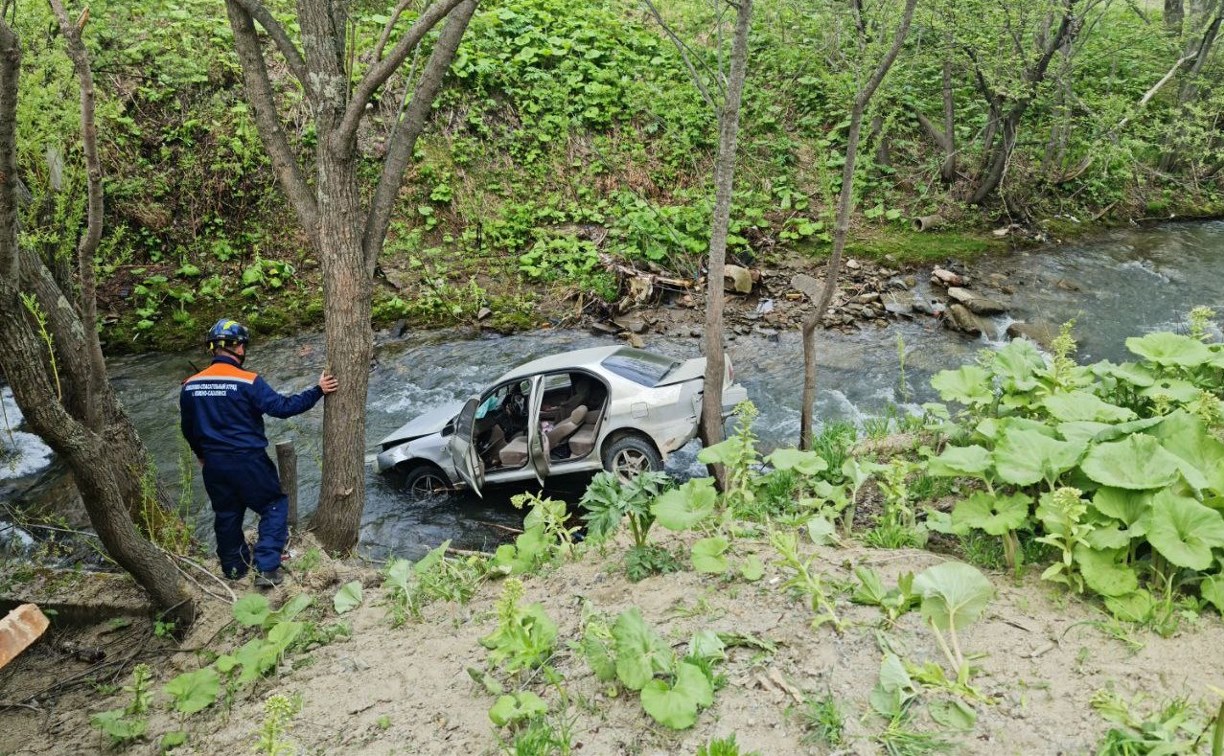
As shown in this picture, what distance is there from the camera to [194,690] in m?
Answer: 3.88

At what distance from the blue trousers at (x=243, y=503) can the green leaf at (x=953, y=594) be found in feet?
14.9

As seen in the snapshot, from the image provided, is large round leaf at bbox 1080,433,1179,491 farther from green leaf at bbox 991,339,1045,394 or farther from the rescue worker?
the rescue worker

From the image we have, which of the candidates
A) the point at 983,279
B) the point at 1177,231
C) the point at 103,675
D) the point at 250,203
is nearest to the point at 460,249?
the point at 250,203

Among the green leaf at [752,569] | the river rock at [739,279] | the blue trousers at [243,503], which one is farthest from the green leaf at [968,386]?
the river rock at [739,279]

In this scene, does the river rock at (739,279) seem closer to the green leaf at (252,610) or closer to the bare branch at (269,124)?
the bare branch at (269,124)

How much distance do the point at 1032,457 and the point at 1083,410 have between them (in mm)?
805

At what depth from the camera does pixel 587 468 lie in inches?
317

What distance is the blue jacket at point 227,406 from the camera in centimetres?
552

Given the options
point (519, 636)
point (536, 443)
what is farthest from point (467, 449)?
point (519, 636)

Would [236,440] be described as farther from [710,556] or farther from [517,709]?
[710,556]

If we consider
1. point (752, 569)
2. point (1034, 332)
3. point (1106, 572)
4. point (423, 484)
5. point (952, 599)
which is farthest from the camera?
point (1034, 332)

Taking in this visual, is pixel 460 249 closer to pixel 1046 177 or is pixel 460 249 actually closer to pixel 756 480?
pixel 756 480

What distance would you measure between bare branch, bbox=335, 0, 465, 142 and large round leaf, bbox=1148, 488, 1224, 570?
4.68 m

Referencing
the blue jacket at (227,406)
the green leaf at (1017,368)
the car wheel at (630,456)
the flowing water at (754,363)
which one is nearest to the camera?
the green leaf at (1017,368)
